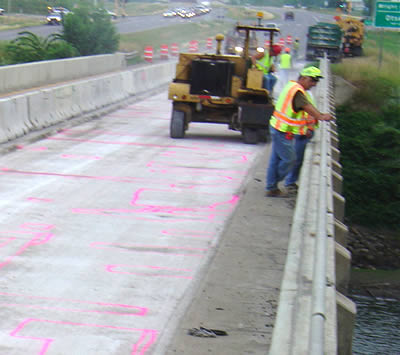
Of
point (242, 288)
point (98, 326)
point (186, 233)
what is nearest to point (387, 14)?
point (186, 233)

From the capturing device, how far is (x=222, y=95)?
757 inches

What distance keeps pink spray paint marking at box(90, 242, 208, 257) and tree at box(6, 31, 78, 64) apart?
87.4 feet

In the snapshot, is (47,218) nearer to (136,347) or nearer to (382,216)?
(136,347)

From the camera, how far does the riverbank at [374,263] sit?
56.4 feet

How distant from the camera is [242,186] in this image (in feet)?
45.5

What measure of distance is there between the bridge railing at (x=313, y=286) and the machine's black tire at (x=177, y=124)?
28.2ft

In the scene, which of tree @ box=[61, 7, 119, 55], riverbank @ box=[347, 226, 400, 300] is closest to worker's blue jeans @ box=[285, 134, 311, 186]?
riverbank @ box=[347, 226, 400, 300]

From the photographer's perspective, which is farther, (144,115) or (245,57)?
(144,115)

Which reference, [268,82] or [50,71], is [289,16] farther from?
[268,82]

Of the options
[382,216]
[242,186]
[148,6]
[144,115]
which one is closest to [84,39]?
[144,115]

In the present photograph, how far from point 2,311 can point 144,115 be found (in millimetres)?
17193

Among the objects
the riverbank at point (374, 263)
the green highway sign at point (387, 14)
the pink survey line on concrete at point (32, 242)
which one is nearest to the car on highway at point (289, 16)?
the green highway sign at point (387, 14)

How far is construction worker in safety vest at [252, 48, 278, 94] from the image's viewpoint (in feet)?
62.6

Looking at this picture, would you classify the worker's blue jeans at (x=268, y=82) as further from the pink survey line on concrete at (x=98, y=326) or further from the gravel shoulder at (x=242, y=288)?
the pink survey line on concrete at (x=98, y=326)
